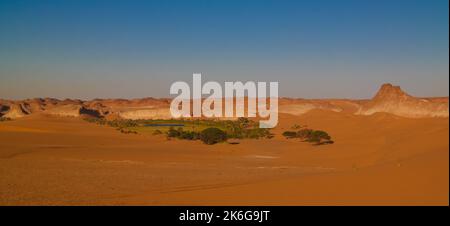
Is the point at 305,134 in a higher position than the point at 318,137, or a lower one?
higher

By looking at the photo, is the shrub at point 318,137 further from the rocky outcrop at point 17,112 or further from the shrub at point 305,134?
the rocky outcrop at point 17,112

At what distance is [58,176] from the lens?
65.9ft

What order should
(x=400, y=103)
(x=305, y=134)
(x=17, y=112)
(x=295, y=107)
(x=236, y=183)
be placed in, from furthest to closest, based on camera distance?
(x=17, y=112) < (x=295, y=107) < (x=400, y=103) < (x=305, y=134) < (x=236, y=183)

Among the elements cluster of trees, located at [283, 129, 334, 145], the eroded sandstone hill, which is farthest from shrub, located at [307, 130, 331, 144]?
the eroded sandstone hill

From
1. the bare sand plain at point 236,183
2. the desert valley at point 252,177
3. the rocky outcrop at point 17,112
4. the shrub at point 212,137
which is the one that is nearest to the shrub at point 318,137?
the desert valley at point 252,177

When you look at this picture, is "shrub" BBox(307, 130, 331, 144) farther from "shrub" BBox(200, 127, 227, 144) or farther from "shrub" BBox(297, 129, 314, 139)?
"shrub" BBox(200, 127, 227, 144)

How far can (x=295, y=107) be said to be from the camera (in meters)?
120

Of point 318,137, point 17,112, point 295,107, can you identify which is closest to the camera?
point 318,137

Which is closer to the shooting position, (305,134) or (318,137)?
(318,137)

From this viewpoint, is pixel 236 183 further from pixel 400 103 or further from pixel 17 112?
pixel 17 112

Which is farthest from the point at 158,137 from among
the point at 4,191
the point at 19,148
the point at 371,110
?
the point at 4,191

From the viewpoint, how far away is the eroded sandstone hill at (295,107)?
49.8m

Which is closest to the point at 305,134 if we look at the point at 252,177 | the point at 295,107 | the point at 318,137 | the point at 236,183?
the point at 318,137
